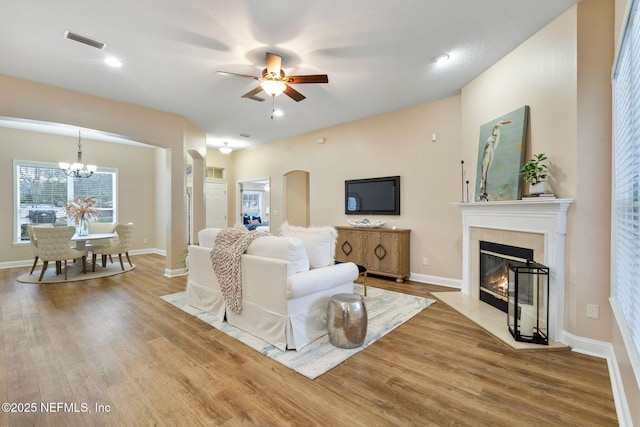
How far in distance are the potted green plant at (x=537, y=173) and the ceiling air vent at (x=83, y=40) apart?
4.55m

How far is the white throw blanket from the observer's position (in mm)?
2898

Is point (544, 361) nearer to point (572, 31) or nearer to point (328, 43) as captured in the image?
point (572, 31)

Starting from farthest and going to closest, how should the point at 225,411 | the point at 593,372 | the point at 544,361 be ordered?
the point at 544,361 < the point at 593,372 < the point at 225,411

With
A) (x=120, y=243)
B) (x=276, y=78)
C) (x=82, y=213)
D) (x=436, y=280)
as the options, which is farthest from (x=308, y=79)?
(x=82, y=213)

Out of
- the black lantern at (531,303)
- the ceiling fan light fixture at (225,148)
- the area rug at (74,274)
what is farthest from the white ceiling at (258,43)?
the area rug at (74,274)

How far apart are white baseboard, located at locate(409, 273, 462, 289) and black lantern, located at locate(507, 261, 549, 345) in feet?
5.43

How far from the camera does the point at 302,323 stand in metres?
2.57

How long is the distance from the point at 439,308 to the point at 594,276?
5.12ft

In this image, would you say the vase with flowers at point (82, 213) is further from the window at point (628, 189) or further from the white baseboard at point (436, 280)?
the window at point (628, 189)

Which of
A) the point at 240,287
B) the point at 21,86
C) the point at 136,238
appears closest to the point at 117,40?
the point at 21,86

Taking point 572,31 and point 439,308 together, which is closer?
point 572,31

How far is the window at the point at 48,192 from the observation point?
6090mm

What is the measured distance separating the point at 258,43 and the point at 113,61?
6.02 feet

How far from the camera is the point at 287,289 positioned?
245 centimetres
